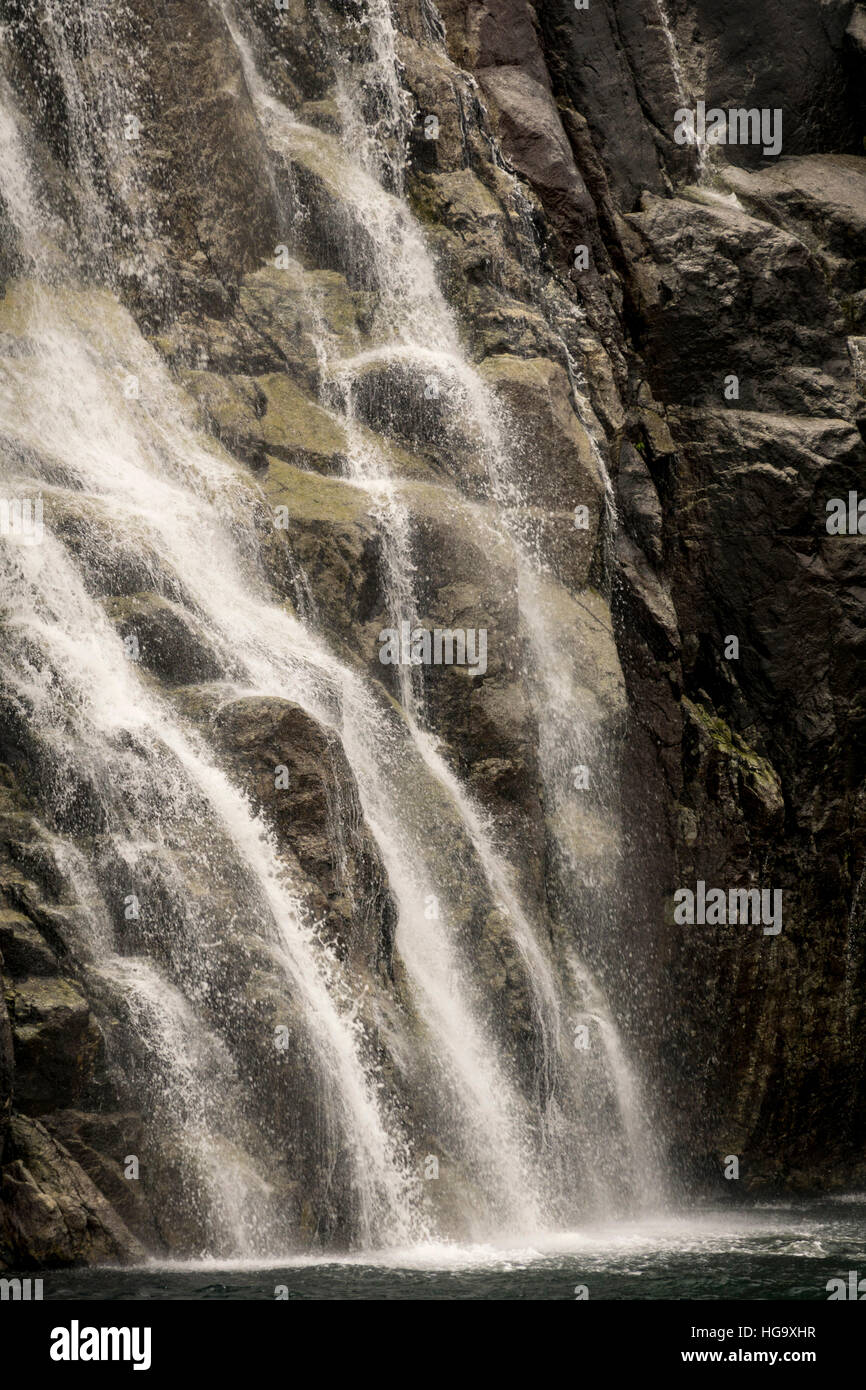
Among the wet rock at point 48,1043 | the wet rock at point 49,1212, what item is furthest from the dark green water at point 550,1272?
the wet rock at point 48,1043

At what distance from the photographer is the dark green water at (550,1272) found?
11812mm

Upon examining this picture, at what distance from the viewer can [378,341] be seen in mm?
21047

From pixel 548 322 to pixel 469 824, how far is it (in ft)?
25.9

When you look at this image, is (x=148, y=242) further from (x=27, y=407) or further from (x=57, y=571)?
(x=57, y=571)

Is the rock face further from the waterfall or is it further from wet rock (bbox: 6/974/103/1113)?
wet rock (bbox: 6/974/103/1113)

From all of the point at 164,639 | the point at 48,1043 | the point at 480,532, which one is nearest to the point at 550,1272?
the point at 48,1043

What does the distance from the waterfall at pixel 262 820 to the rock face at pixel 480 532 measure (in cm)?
6

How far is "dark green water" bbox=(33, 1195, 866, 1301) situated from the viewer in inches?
465

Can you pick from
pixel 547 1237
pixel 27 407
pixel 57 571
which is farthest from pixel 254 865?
pixel 27 407

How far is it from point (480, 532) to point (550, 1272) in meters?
8.87

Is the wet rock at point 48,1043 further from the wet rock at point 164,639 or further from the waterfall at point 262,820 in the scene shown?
the wet rock at point 164,639

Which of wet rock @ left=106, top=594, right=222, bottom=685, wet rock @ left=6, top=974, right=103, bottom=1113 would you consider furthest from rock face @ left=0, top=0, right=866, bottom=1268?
wet rock @ left=6, top=974, right=103, bottom=1113

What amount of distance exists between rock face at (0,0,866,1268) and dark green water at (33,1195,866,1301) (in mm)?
948

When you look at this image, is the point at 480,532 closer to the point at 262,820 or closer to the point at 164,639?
the point at 164,639
